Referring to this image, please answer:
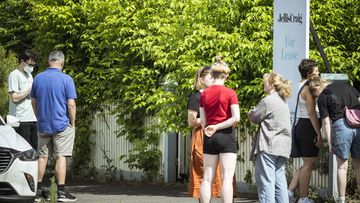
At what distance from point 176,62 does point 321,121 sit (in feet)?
10.1

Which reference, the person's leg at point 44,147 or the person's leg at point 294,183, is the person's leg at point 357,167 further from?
the person's leg at point 44,147

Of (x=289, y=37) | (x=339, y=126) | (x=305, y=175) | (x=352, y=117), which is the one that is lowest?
(x=305, y=175)

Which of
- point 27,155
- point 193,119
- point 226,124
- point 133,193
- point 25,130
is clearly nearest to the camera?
point 226,124

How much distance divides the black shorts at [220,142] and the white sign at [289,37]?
185 cm

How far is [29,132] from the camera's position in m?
13.2

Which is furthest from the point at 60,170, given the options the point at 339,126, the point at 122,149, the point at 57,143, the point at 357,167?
the point at 122,149

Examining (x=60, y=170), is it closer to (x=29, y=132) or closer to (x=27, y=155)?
(x=27, y=155)

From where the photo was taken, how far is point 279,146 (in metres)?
10.2

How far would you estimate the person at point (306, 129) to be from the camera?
11102 millimetres

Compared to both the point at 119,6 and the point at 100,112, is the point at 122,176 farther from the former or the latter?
the point at 119,6

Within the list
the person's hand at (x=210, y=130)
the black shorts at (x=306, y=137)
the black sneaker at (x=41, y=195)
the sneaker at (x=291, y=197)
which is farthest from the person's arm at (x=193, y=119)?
the black sneaker at (x=41, y=195)

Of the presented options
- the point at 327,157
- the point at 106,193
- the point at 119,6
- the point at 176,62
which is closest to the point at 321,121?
the point at 327,157

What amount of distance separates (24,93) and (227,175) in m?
4.06

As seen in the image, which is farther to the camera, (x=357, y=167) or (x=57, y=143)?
(x=57, y=143)
